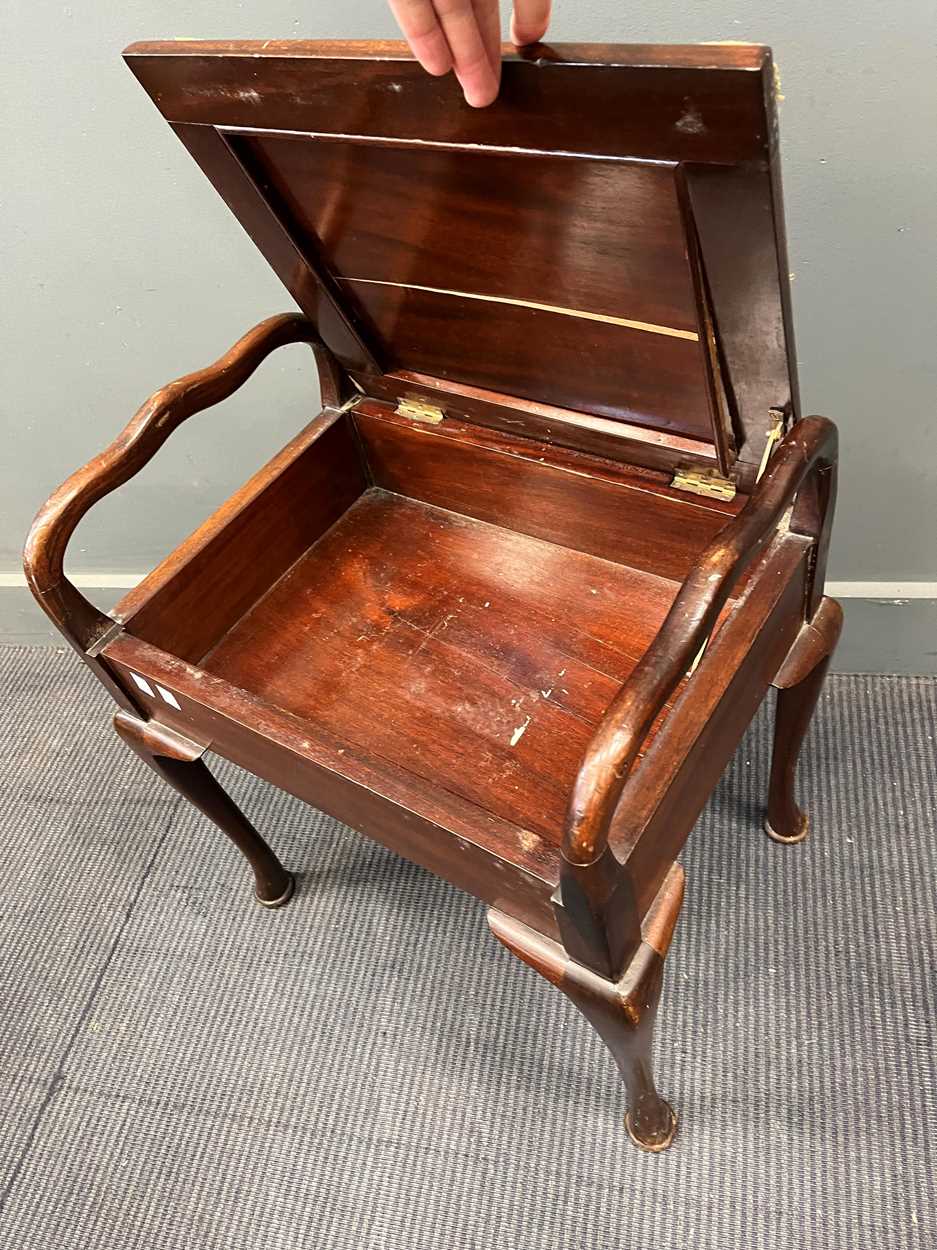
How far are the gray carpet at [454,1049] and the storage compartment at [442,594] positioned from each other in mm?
469

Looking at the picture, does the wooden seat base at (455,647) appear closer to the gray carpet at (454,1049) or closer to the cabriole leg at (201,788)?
the cabriole leg at (201,788)

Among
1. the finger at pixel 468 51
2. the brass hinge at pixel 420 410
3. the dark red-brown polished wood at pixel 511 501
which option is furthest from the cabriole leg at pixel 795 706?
the finger at pixel 468 51

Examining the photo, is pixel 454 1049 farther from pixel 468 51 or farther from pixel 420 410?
pixel 468 51

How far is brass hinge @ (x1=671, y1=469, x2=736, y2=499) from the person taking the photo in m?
0.89

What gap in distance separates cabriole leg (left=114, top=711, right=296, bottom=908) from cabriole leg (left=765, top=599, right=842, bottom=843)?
0.63m

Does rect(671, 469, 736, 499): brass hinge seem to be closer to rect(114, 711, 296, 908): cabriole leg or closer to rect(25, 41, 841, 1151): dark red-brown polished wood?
rect(25, 41, 841, 1151): dark red-brown polished wood

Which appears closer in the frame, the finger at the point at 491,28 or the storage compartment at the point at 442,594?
the finger at the point at 491,28

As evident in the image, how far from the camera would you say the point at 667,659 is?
64 cm

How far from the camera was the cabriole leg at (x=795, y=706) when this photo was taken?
0.98 meters

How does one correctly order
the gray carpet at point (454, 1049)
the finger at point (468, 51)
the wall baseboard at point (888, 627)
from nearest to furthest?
the finger at point (468, 51) → the gray carpet at point (454, 1049) → the wall baseboard at point (888, 627)

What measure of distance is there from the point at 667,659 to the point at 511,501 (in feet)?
1.54

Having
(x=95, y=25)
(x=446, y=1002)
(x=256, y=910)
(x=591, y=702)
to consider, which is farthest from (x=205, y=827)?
(x=95, y=25)

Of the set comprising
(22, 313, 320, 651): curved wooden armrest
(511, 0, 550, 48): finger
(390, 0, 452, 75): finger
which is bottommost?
(22, 313, 320, 651): curved wooden armrest

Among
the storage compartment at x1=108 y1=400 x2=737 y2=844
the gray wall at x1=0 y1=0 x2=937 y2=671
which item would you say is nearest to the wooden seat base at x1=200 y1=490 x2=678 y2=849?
the storage compartment at x1=108 y1=400 x2=737 y2=844
